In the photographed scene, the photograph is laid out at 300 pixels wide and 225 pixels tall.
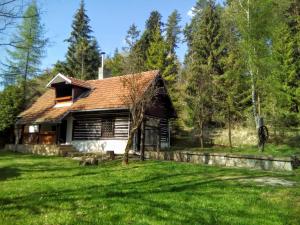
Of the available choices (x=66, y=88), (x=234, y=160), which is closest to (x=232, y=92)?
(x=66, y=88)

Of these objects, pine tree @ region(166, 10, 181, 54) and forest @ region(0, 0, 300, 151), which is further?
pine tree @ region(166, 10, 181, 54)

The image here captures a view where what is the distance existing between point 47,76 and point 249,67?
1332 inches

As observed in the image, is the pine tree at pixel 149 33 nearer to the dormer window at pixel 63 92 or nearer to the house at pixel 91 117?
the house at pixel 91 117

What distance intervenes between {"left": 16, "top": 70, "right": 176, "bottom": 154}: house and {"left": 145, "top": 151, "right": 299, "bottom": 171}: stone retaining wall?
2.37 metres

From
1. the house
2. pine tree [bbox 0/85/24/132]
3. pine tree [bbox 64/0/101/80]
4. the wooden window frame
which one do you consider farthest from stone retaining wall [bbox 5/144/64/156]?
pine tree [bbox 64/0/101/80]

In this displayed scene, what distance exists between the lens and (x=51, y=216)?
7613mm

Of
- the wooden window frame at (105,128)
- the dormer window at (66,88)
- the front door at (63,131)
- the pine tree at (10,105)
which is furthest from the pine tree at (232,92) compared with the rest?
the pine tree at (10,105)

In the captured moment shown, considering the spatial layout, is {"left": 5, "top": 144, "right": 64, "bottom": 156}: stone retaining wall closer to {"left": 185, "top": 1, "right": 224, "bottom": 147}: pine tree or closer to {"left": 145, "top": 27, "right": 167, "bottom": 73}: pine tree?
{"left": 185, "top": 1, "right": 224, "bottom": 147}: pine tree

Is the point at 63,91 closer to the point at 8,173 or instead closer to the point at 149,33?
the point at 8,173

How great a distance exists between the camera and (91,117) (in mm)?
26875

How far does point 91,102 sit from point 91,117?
3.93 ft

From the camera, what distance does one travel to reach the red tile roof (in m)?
25.3

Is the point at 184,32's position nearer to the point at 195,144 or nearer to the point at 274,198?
the point at 195,144

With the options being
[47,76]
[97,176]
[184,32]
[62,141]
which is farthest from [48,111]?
[184,32]
